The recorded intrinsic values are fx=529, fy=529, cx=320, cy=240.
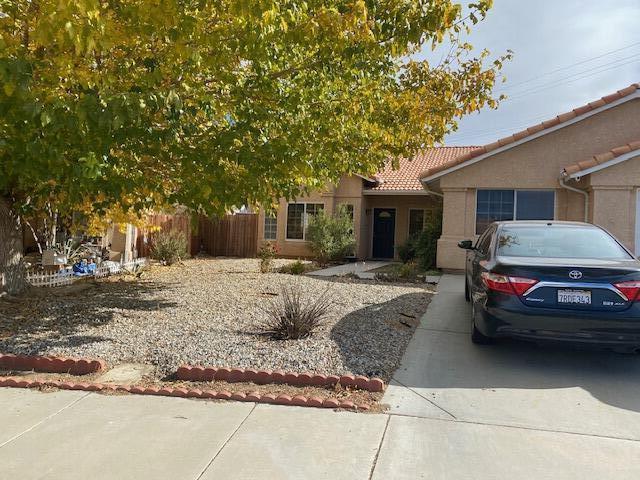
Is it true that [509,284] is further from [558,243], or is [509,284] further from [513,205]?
[513,205]

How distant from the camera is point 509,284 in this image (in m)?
5.47

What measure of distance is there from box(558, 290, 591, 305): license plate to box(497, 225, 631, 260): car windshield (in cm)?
77

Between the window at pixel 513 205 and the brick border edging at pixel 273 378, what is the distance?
412 inches

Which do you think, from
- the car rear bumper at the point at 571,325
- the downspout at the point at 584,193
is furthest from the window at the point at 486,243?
the downspout at the point at 584,193

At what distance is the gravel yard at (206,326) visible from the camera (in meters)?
5.76

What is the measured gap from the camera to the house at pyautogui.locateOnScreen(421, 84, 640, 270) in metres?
13.8

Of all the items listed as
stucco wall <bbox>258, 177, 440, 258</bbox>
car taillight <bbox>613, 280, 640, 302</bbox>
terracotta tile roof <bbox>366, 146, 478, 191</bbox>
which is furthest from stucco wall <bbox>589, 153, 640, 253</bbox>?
car taillight <bbox>613, 280, 640, 302</bbox>

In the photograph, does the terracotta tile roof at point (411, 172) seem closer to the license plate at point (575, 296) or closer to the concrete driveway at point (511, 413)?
the concrete driveway at point (511, 413)

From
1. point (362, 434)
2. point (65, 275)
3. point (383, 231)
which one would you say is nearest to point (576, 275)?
point (362, 434)

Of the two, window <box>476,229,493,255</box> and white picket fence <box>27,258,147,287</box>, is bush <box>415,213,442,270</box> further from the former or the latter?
white picket fence <box>27,258,147,287</box>

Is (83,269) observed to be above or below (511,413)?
above

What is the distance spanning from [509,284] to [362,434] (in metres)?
2.39

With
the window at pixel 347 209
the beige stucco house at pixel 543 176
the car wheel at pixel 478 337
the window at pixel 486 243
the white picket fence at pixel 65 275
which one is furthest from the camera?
the window at pixel 347 209

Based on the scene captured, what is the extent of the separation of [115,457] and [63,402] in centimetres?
132
